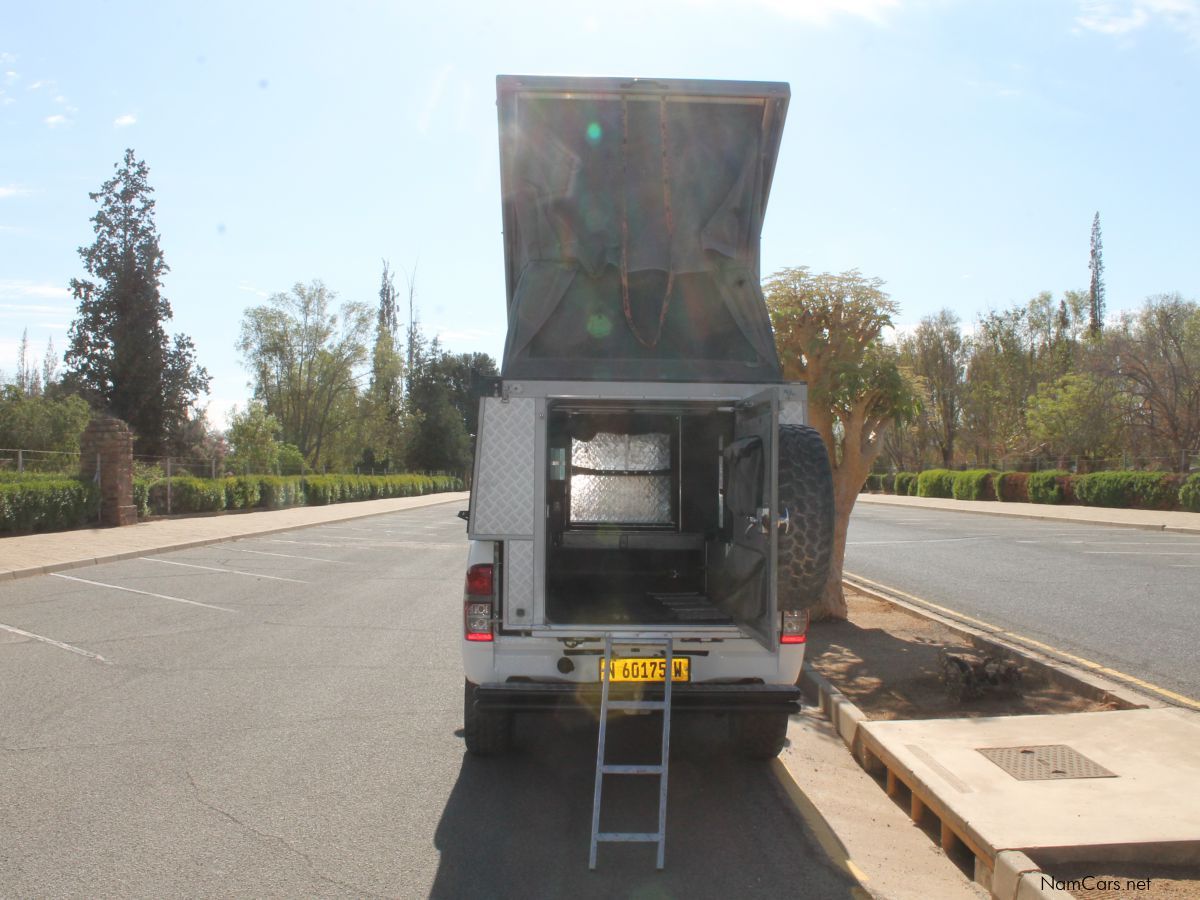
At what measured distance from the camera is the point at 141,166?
45562mm

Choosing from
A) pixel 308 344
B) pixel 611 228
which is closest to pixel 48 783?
pixel 611 228

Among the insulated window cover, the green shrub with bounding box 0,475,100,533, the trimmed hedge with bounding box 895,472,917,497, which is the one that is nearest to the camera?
the insulated window cover

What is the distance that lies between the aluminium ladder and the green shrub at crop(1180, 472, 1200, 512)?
29.3 meters

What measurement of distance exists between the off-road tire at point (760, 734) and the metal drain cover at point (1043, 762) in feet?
3.52

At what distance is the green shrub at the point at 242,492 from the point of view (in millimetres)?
32219

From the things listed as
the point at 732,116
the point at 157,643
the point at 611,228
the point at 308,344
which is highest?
the point at 308,344

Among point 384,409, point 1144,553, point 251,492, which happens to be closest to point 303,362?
point 384,409

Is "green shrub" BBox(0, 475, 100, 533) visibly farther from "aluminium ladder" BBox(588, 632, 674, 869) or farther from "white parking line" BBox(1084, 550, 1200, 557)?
"white parking line" BBox(1084, 550, 1200, 557)

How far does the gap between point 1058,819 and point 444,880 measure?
8.60 feet

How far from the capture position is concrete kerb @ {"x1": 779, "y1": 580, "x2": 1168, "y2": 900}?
11.6ft

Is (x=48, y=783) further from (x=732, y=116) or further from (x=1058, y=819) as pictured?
(x=732, y=116)

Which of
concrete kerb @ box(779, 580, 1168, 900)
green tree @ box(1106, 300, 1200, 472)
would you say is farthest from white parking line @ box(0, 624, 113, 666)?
green tree @ box(1106, 300, 1200, 472)

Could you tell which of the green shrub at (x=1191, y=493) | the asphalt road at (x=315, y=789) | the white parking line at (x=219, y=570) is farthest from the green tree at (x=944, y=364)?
the asphalt road at (x=315, y=789)

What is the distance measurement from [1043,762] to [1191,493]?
28235mm
